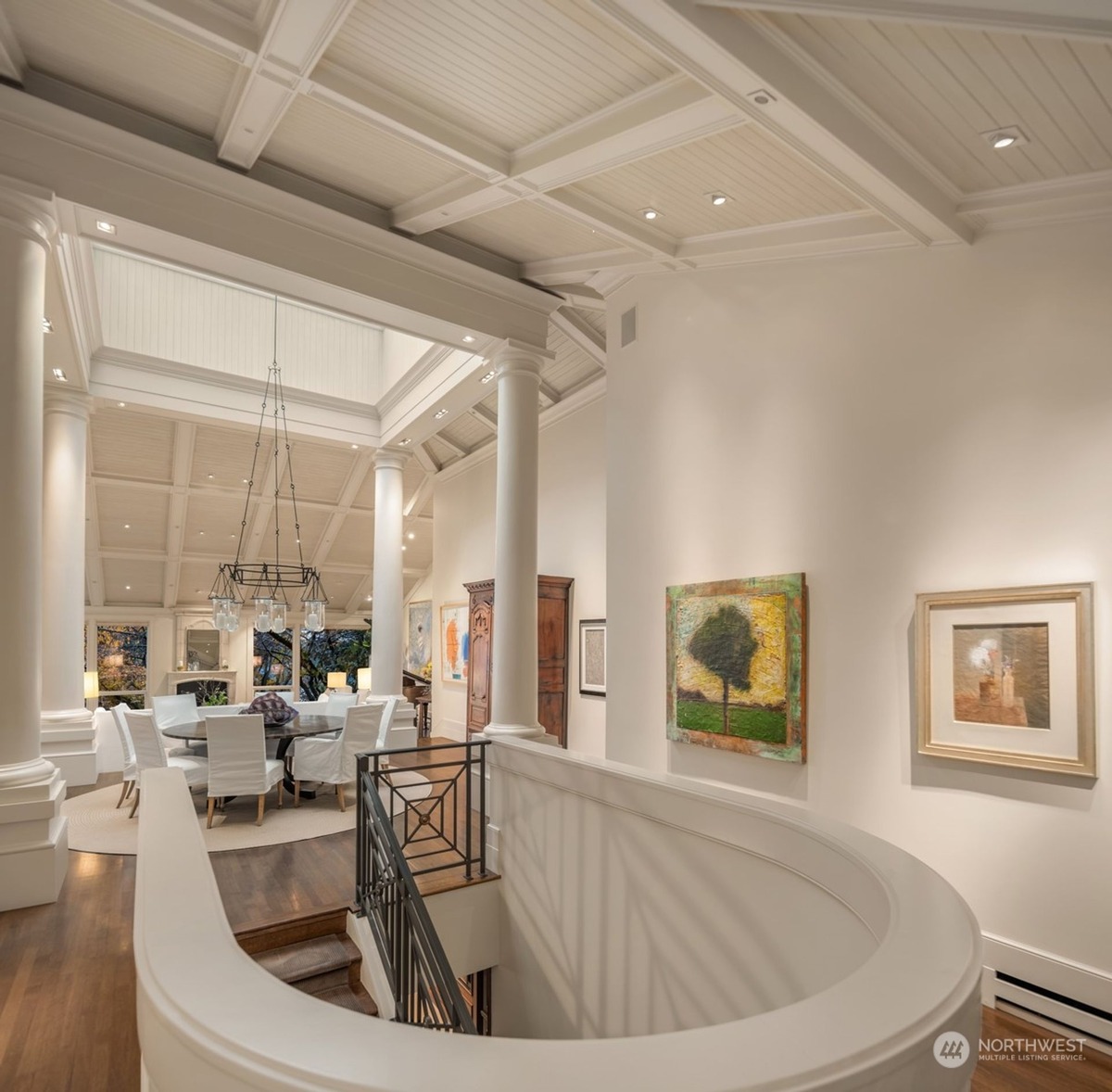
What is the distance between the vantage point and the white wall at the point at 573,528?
803 centimetres

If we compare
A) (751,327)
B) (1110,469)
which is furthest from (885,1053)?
(751,327)

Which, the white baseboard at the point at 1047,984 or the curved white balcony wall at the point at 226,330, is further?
the curved white balcony wall at the point at 226,330

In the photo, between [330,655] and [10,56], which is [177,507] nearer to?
[330,655]

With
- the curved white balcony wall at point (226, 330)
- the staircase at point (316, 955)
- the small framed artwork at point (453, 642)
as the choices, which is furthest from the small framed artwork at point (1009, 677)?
the small framed artwork at point (453, 642)

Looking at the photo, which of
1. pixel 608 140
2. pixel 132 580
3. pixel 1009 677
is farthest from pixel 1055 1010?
pixel 132 580

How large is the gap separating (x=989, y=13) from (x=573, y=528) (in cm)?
653

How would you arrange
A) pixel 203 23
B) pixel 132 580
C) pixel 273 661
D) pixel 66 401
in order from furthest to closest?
1. pixel 273 661
2. pixel 132 580
3. pixel 66 401
4. pixel 203 23

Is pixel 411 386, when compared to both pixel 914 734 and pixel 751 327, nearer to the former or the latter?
pixel 751 327

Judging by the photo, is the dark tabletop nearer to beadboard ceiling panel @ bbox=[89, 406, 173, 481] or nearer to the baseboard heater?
beadboard ceiling panel @ bbox=[89, 406, 173, 481]

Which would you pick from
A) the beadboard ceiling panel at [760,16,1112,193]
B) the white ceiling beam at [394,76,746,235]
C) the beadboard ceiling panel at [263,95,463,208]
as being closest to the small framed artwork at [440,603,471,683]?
the beadboard ceiling panel at [263,95,463,208]

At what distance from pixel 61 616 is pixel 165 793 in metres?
4.94

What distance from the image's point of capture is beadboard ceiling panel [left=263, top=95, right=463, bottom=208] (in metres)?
3.90

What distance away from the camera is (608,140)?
3494mm

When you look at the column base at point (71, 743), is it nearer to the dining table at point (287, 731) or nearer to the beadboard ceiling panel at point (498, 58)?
the dining table at point (287, 731)
